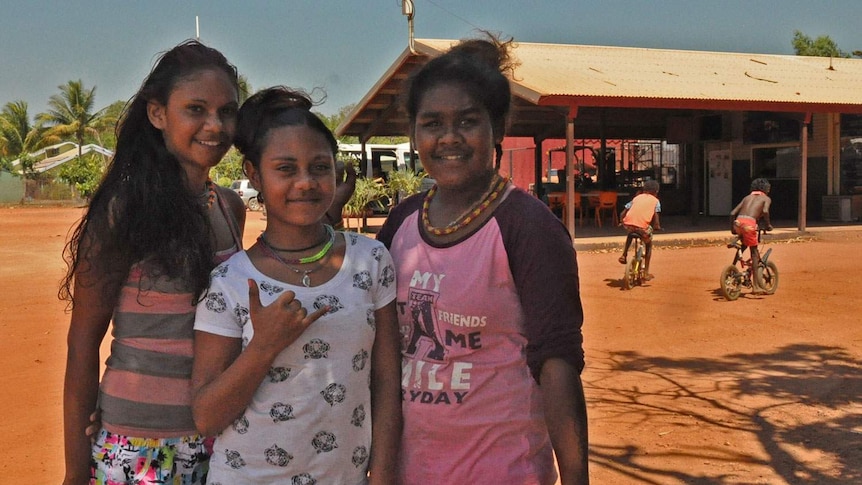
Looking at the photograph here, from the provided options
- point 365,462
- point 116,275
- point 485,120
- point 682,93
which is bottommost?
point 365,462

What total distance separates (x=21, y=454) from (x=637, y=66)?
15.2 meters

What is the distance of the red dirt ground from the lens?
4.27 metres

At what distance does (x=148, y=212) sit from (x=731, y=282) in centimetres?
853

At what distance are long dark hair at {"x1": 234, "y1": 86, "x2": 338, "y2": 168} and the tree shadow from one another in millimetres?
2886

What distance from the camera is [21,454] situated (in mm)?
4539

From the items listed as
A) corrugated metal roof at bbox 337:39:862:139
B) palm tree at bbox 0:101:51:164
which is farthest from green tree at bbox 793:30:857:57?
palm tree at bbox 0:101:51:164

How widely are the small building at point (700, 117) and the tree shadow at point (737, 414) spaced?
7707 millimetres

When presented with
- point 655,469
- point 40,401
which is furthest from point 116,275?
point 40,401

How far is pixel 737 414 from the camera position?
5.07 metres

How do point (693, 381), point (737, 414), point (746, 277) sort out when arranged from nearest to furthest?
point (737, 414)
point (693, 381)
point (746, 277)

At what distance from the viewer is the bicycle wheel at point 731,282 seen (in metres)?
9.25

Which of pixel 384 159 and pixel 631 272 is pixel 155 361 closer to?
pixel 631 272

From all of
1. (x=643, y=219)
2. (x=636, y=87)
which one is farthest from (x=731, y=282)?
(x=636, y=87)

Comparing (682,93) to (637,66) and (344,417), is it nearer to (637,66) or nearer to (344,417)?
(637,66)
